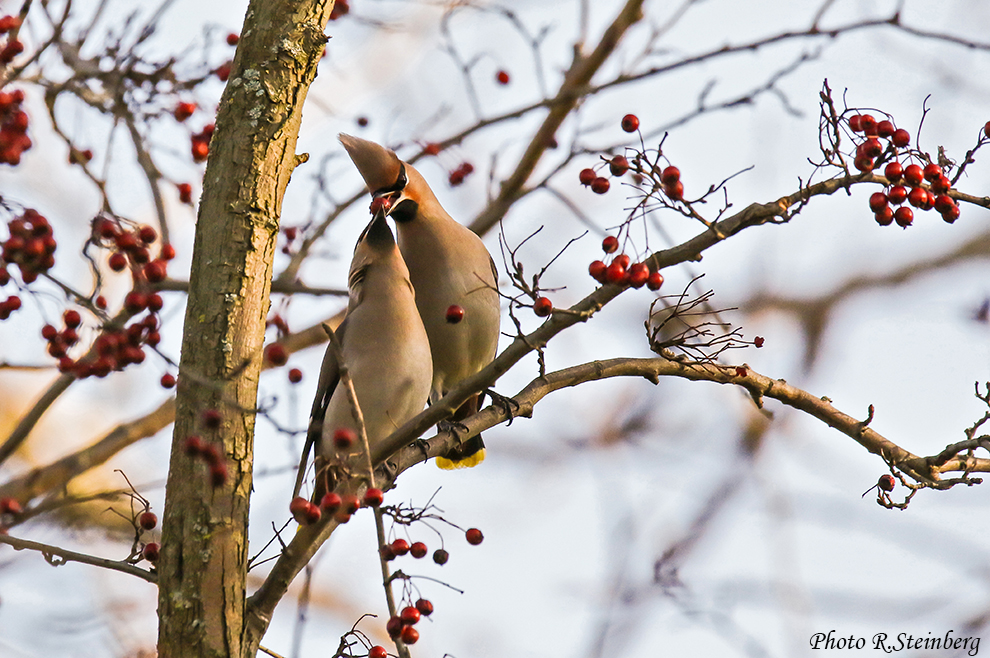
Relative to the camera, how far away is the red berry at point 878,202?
102 inches

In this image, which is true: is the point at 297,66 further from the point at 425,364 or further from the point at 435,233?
the point at 435,233

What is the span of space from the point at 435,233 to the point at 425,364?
0.76 meters

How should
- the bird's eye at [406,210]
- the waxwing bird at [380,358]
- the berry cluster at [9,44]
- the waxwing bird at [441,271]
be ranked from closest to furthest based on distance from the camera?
the berry cluster at [9,44]
the waxwing bird at [380,358]
the waxwing bird at [441,271]
the bird's eye at [406,210]

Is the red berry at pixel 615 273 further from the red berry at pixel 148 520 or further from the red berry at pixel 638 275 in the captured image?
the red berry at pixel 148 520

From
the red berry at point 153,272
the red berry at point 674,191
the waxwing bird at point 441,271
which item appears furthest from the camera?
the waxwing bird at point 441,271

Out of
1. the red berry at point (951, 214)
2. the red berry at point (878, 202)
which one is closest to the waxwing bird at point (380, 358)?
the red berry at point (878, 202)

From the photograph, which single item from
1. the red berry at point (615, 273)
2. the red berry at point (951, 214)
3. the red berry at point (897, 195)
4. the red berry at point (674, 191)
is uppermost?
the red berry at point (897, 195)

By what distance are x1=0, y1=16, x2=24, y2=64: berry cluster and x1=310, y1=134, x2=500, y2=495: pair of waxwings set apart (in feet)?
3.95

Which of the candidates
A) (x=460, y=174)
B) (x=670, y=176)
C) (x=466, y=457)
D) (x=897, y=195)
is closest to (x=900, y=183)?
(x=897, y=195)

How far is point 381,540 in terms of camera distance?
7.52ft

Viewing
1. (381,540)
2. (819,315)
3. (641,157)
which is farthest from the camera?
(819,315)

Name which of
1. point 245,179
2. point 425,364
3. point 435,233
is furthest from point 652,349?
point 435,233

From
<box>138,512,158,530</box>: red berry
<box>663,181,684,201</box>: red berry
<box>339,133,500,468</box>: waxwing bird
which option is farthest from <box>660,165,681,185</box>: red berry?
<box>339,133,500,468</box>: waxwing bird

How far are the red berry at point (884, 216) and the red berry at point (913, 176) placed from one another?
8 centimetres
